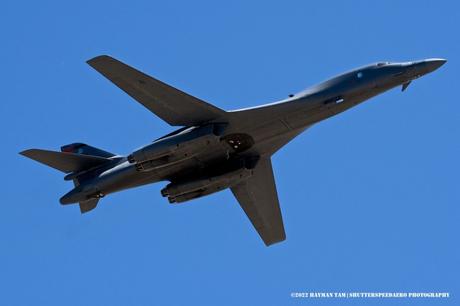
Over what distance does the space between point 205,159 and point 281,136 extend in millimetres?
3818

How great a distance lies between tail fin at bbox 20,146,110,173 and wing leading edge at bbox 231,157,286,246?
24.2 ft

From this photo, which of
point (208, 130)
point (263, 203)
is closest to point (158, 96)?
point (208, 130)

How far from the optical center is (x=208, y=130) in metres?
40.9

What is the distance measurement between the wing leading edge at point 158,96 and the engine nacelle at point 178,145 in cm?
75

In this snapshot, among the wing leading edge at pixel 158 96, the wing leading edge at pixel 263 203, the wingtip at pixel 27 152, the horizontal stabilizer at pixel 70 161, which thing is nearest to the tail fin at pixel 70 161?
the horizontal stabilizer at pixel 70 161

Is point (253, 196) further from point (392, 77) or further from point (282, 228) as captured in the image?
point (392, 77)

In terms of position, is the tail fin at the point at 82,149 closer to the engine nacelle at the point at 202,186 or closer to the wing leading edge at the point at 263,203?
the engine nacelle at the point at 202,186

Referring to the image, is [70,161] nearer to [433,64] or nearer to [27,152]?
[27,152]

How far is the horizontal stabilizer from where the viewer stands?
43.7 m

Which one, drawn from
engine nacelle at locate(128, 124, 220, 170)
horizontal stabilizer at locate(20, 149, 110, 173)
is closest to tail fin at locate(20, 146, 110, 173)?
horizontal stabilizer at locate(20, 149, 110, 173)

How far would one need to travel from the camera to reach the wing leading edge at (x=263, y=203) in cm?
4634

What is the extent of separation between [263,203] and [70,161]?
33.5ft

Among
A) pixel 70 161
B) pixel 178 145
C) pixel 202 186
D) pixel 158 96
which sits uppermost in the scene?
pixel 158 96

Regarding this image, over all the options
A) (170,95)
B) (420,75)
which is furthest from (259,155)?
(420,75)
